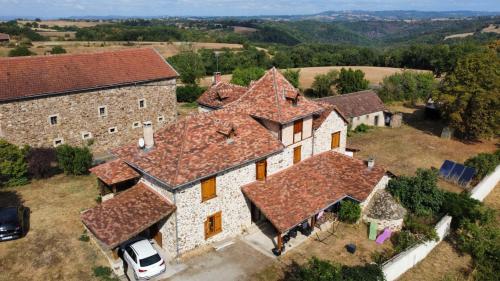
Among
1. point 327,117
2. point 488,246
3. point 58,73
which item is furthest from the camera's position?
point 58,73

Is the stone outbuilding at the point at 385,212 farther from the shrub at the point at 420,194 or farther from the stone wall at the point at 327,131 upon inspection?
the stone wall at the point at 327,131

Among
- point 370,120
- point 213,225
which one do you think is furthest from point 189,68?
point 213,225

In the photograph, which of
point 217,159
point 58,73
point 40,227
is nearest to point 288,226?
point 217,159

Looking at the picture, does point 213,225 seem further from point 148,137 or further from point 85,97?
point 85,97

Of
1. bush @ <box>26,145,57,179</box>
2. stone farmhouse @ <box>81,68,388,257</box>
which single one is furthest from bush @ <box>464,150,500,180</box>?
bush @ <box>26,145,57,179</box>

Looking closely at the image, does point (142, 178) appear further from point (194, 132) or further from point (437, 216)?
point (437, 216)

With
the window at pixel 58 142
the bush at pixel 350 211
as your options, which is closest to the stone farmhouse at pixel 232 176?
the bush at pixel 350 211

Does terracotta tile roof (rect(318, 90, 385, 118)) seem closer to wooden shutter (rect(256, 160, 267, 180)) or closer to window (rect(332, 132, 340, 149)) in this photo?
window (rect(332, 132, 340, 149))
